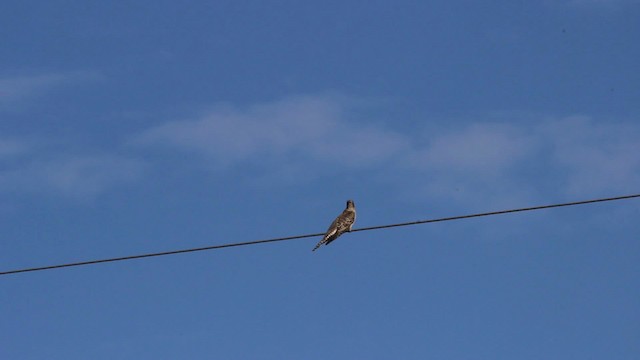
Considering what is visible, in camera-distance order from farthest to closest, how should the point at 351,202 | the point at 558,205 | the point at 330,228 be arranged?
the point at 351,202, the point at 330,228, the point at 558,205

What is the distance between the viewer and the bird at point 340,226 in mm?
24641

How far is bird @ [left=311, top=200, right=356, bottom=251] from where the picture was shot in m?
24.6

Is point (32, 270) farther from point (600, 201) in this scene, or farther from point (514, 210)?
point (600, 201)

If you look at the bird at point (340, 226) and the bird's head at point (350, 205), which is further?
the bird's head at point (350, 205)

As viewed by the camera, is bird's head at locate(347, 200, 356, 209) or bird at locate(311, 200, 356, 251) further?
bird's head at locate(347, 200, 356, 209)

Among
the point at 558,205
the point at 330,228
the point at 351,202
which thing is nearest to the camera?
the point at 558,205

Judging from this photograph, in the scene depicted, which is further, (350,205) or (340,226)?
(350,205)

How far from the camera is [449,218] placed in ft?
60.5

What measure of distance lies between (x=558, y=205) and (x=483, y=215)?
1.02m

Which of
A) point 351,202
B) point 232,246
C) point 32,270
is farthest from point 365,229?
point 351,202

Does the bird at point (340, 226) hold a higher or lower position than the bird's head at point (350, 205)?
lower

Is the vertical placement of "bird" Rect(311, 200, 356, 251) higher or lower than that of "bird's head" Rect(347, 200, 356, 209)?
lower

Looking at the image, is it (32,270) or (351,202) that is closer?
(32,270)

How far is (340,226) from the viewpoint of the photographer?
25234 mm
